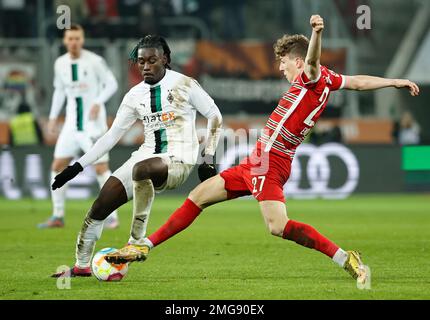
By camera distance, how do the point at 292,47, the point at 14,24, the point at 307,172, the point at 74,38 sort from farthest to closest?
the point at 14,24 < the point at 307,172 < the point at 74,38 < the point at 292,47

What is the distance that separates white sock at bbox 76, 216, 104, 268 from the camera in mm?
8531

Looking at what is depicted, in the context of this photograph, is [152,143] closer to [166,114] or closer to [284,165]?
[166,114]

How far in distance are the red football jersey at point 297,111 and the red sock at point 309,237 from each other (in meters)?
0.63

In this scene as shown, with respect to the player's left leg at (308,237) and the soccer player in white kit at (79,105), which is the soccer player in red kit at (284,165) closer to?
the player's left leg at (308,237)

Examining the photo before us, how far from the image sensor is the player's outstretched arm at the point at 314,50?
24.4ft

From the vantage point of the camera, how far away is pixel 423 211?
16.8 metres

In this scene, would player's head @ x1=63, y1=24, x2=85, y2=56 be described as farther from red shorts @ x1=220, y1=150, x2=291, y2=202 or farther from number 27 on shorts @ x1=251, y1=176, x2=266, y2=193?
number 27 on shorts @ x1=251, y1=176, x2=266, y2=193

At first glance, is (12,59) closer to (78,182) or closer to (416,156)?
(78,182)

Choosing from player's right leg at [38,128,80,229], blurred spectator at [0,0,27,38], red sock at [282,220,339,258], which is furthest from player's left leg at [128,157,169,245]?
blurred spectator at [0,0,27,38]

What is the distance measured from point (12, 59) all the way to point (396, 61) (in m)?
9.48

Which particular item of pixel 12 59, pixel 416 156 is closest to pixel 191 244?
pixel 416 156

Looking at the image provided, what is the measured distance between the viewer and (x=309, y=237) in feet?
26.5

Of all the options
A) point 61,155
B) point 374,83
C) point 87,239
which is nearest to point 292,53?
point 374,83

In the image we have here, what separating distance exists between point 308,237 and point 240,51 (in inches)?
714
